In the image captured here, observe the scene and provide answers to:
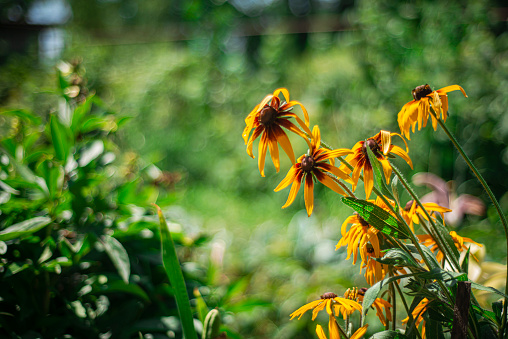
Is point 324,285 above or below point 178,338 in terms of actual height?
below

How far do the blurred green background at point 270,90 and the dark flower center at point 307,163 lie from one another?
0.58 m

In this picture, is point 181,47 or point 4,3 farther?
point 4,3

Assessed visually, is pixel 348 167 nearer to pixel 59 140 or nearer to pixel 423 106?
pixel 423 106

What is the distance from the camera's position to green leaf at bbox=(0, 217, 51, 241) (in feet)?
2.20

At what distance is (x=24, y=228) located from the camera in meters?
0.69

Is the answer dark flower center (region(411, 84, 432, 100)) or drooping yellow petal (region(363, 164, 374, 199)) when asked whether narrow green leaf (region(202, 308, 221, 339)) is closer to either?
drooping yellow petal (region(363, 164, 374, 199))

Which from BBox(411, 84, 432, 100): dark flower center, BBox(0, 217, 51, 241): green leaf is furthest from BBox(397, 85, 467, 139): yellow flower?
BBox(0, 217, 51, 241): green leaf

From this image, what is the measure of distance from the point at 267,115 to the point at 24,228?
517 mm

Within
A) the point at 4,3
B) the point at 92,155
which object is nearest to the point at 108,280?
the point at 92,155

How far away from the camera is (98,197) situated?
0.84 metres

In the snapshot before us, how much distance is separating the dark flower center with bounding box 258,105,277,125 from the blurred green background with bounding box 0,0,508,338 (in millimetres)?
542

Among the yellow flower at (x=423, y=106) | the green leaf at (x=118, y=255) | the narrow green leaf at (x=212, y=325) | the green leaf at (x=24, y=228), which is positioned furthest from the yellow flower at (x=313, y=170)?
the green leaf at (x=24, y=228)

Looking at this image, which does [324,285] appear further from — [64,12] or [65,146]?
[64,12]

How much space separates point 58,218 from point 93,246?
0.10 m
